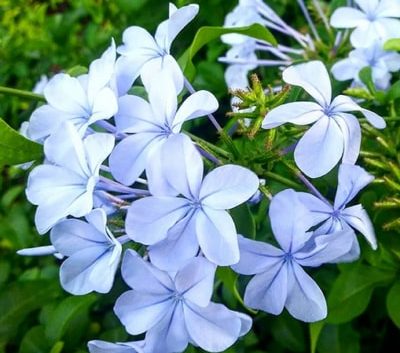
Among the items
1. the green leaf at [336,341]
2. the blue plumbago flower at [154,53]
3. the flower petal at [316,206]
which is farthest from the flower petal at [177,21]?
the green leaf at [336,341]

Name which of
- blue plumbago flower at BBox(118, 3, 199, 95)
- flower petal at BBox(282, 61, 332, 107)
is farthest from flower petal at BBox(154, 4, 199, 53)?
flower petal at BBox(282, 61, 332, 107)

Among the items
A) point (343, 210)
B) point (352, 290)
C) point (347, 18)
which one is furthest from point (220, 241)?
point (347, 18)

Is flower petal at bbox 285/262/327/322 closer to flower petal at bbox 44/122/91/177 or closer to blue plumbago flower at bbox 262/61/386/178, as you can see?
blue plumbago flower at bbox 262/61/386/178

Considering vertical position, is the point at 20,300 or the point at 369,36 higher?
the point at 369,36

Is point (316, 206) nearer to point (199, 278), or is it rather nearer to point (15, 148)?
point (199, 278)

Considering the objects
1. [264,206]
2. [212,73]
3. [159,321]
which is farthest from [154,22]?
[159,321]

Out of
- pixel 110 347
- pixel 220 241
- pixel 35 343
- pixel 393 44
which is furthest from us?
pixel 35 343

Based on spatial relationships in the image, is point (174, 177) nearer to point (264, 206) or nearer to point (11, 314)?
point (264, 206)
